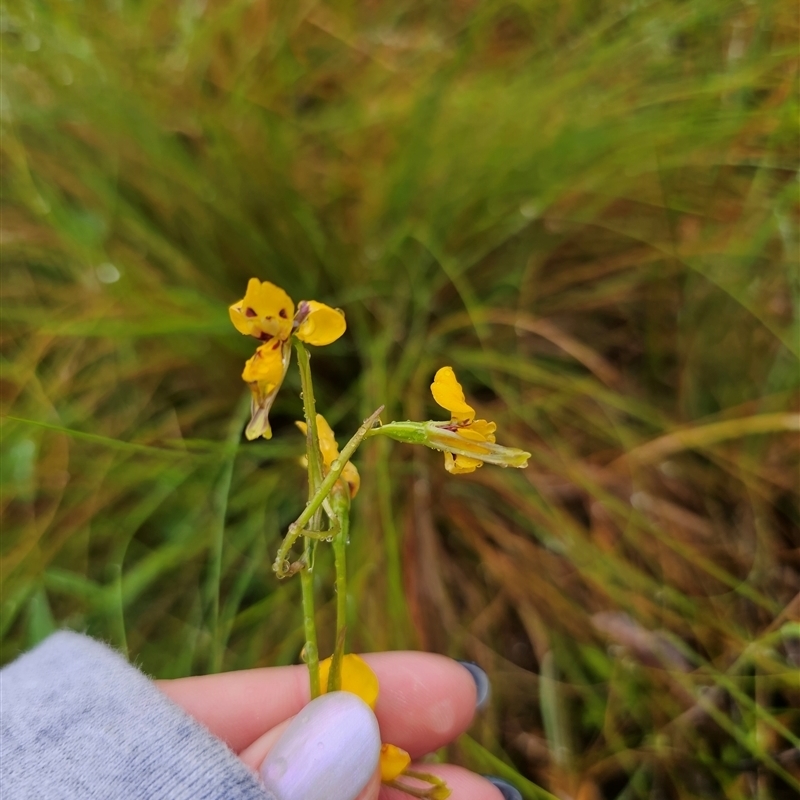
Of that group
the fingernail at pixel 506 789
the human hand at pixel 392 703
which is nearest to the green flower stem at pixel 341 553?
the human hand at pixel 392 703

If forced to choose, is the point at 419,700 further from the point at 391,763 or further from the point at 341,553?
the point at 341,553

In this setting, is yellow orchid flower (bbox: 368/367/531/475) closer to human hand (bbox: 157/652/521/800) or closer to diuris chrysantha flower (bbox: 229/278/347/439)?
diuris chrysantha flower (bbox: 229/278/347/439)

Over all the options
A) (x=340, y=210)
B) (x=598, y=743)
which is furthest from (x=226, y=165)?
(x=598, y=743)

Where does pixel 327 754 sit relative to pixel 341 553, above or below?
below

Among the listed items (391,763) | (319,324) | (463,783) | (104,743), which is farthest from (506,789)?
(319,324)

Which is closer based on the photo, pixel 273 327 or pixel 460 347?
pixel 273 327

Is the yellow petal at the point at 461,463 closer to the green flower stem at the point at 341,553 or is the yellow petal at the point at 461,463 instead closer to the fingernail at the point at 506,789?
the green flower stem at the point at 341,553

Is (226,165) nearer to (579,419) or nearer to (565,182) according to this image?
(565,182)
